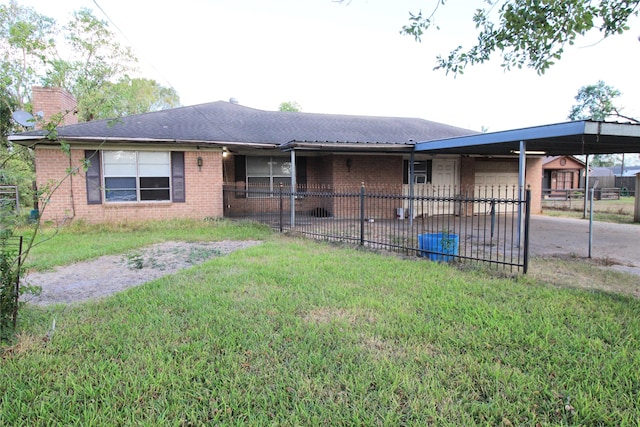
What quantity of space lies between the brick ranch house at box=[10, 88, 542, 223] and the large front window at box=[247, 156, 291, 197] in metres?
A: 0.04

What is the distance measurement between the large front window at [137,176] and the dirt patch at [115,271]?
13.6ft

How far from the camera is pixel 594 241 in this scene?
9.16 metres

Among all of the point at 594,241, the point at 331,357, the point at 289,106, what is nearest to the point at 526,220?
the point at 331,357

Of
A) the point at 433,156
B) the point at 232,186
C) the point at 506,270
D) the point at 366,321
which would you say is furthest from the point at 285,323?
the point at 433,156

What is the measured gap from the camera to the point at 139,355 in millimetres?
3041

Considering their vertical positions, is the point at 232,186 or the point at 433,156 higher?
the point at 433,156

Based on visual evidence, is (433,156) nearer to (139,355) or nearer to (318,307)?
(318,307)

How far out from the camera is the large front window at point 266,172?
14512 mm

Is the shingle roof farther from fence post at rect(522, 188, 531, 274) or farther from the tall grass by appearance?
fence post at rect(522, 188, 531, 274)

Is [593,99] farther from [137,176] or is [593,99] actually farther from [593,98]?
[137,176]

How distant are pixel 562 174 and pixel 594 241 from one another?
3161 cm

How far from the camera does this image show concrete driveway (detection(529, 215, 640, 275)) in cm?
734

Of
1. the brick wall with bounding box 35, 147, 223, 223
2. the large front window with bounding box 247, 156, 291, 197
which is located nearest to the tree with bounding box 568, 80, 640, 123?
the large front window with bounding box 247, 156, 291, 197

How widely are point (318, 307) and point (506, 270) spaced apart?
3.44m
